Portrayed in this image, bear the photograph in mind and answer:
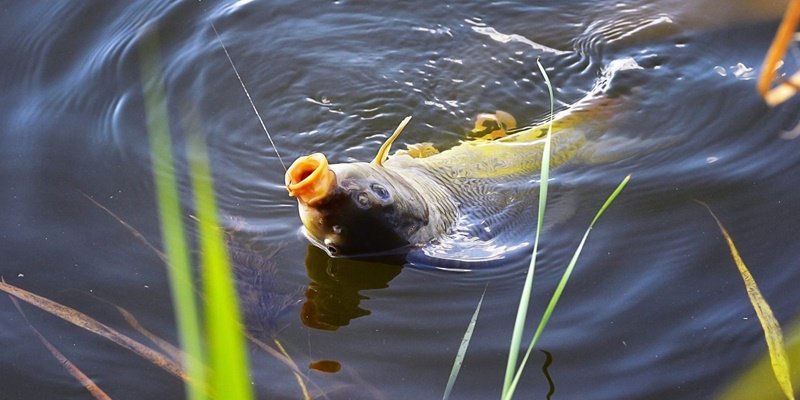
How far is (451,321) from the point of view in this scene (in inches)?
144

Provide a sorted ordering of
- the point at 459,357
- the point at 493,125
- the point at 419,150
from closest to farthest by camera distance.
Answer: the point at 459,357, the point at 419,150, the point at 493,125

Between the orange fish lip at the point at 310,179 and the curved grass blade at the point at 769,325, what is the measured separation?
1.68 metres

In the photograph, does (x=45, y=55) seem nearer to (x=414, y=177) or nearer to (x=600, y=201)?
(x=414, y=177)

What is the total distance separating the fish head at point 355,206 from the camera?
334 cm

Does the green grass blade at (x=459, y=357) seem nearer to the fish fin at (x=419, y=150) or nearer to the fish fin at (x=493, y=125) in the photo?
the fish fin at (x=419, y=150)

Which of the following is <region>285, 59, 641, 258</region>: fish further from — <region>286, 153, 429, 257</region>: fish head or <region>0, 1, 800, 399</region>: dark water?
<region>0, 1, 800, 399</region>: dark water

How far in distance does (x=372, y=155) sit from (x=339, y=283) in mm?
870

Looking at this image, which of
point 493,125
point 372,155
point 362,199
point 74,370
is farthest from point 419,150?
point 74,370

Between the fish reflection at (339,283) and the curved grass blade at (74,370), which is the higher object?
the curved grass blade at (74,370)

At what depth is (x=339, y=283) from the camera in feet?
12.9

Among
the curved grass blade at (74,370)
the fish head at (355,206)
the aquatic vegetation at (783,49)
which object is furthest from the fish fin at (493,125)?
the aquatic vegetation at (783,49)

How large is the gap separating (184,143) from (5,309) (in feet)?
4.23

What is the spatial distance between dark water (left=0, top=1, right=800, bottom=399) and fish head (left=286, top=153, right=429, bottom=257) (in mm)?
198

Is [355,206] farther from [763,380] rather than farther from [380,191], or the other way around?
[763,380]
